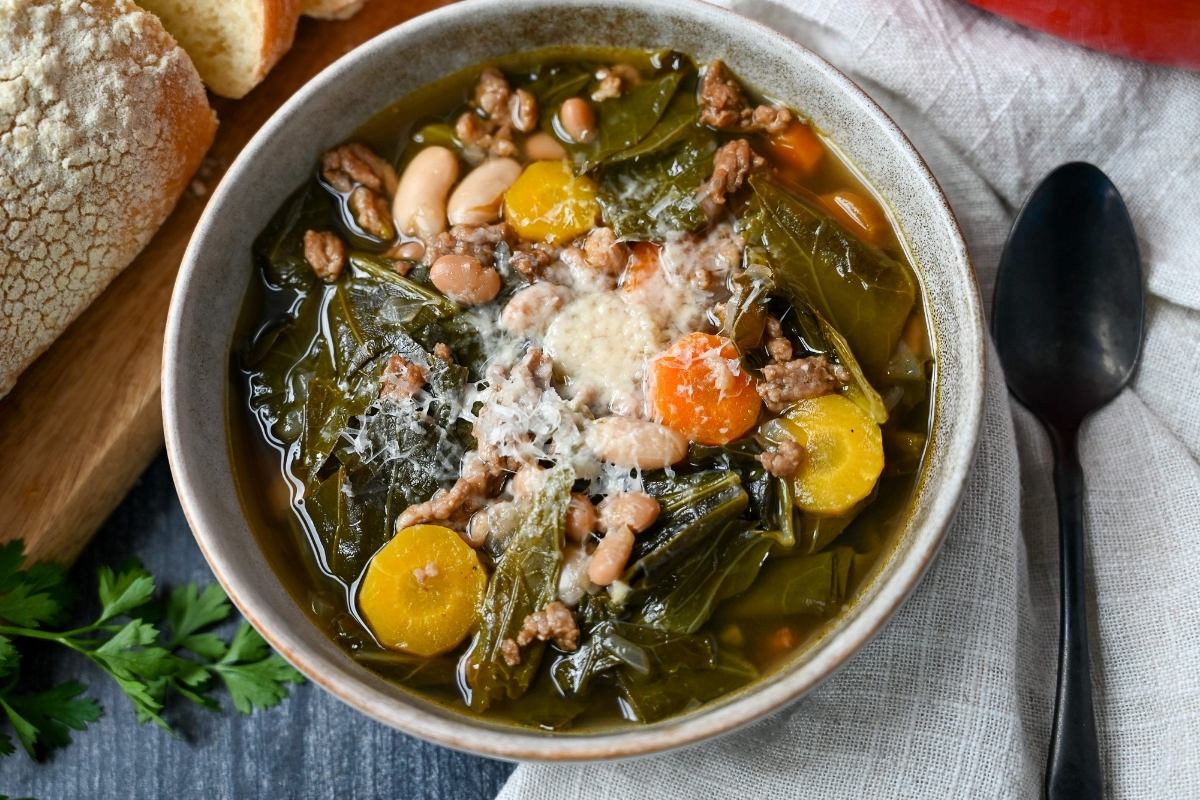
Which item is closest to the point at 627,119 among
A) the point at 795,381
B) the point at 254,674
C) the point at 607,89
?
the point at 607,89

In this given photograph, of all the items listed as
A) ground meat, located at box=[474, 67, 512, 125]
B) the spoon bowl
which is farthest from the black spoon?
ground meat, located at box=[474, 67, 512, 125]

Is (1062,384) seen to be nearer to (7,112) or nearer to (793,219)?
(793,219)

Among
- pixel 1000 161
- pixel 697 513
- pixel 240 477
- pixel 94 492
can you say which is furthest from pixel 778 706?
pixel 94 492

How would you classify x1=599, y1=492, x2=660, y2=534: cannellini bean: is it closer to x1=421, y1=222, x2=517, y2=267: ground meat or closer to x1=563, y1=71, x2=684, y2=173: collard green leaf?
x1=421, y1=222, x2=517, y2=267: ground meat

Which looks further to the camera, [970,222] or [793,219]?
[970,222]

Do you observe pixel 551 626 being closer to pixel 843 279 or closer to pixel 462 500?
pixel 462 500
